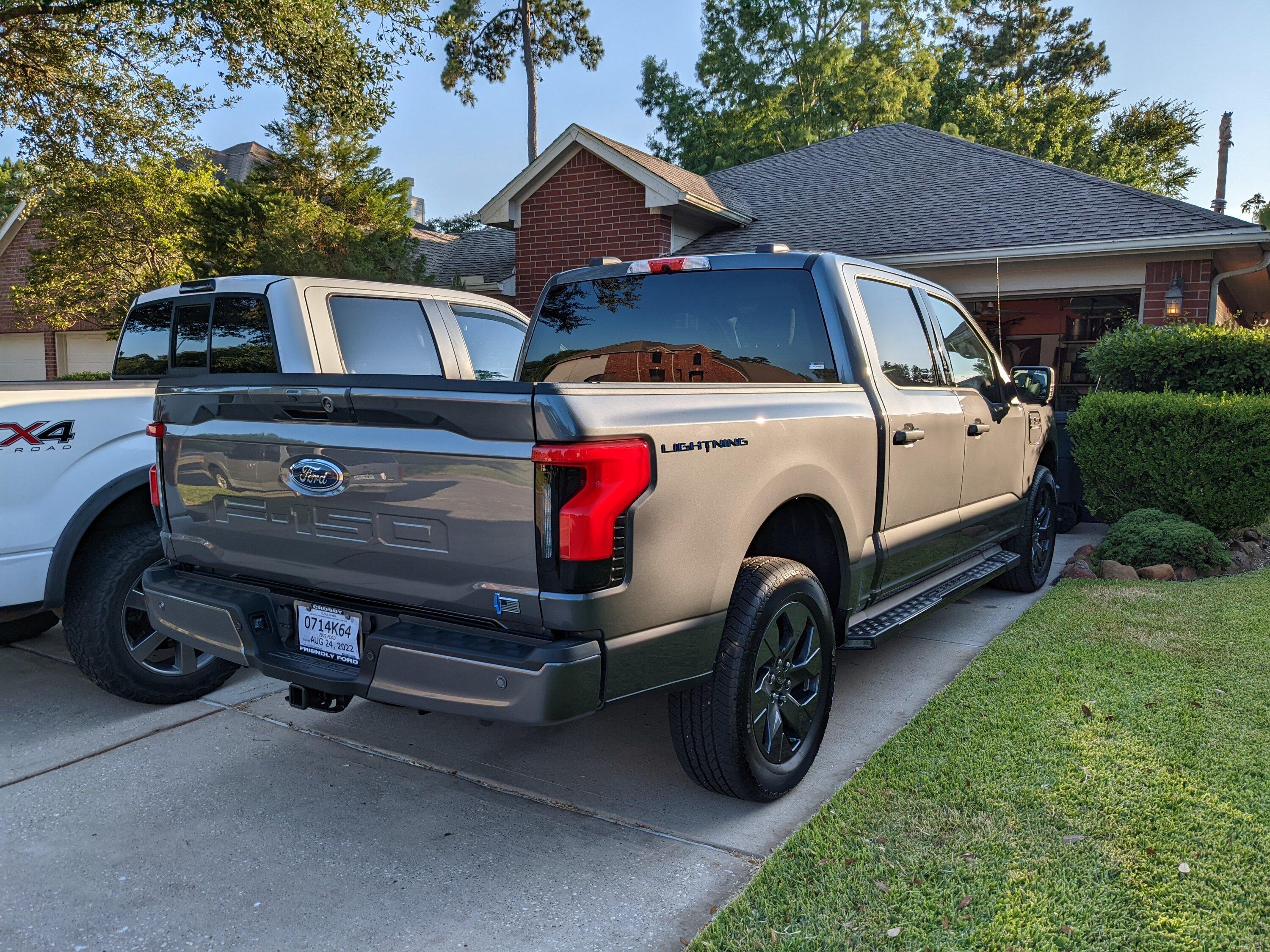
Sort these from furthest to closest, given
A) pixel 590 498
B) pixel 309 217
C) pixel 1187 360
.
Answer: pixel 309 217 → pixel 1187 360 → pixel 590 498

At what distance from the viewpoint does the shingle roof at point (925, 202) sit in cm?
1216

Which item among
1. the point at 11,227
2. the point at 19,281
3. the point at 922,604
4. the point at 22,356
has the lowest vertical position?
the point at 922,604

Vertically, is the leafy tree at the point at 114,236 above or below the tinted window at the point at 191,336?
above

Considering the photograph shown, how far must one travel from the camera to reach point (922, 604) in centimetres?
447

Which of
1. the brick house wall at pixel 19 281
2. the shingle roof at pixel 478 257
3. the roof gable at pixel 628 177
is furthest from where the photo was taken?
the brick house wall at pixel 19 281

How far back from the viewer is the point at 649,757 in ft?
13.0

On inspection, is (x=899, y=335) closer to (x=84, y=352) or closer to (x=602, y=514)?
(x=602, y=514)

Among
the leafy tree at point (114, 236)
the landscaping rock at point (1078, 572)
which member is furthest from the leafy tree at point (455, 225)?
the landscaping rock at point (1078, 572)

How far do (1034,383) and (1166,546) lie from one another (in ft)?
6.14

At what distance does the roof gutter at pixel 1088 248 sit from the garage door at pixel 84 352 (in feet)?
72.7

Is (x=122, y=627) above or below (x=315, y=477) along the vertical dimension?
below

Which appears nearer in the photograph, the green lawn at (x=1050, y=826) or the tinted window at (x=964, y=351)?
the green lawn at (x=1050, y=826)

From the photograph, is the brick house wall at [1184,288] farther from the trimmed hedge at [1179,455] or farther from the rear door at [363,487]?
the rear door at [363,487]

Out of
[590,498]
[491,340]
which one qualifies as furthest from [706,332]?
[491,340]
